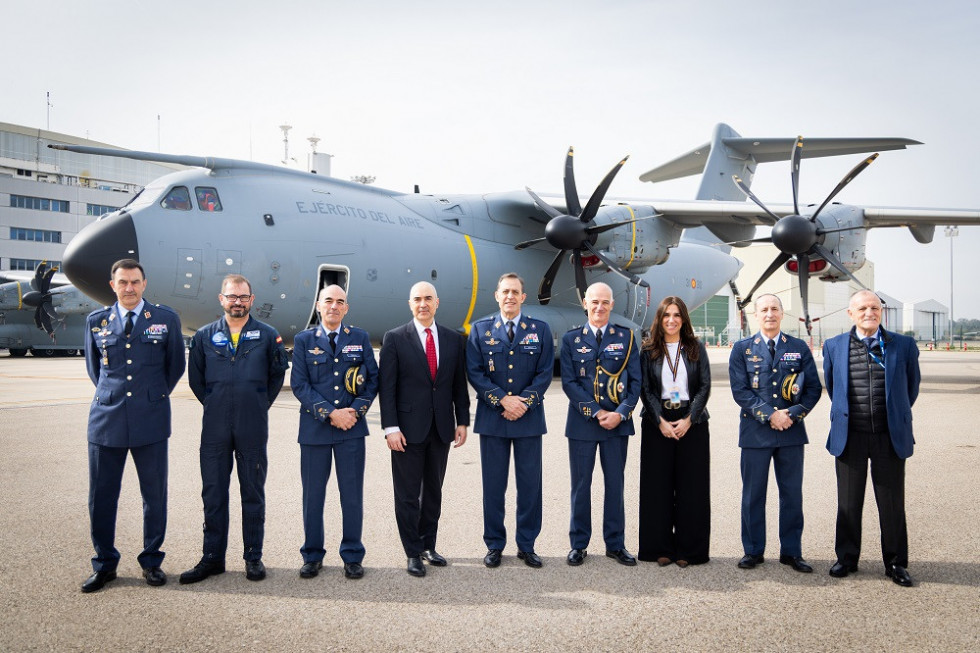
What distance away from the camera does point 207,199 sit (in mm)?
11992

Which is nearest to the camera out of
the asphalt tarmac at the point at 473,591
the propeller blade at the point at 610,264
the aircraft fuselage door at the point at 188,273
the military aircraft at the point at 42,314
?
the asphalt tarmac at the point at 473,591

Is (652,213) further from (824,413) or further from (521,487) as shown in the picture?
(521,487)

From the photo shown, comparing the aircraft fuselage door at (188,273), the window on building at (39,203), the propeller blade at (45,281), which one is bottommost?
the aircraft fuselage door at (188,273)

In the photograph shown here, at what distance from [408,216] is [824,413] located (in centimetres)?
894

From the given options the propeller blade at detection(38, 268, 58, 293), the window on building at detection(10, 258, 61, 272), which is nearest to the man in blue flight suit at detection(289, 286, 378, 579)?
the propeller blade at detection(38, 268, 58, 293)

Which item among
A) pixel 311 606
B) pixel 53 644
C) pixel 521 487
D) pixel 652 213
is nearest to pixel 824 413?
pixel 652 213

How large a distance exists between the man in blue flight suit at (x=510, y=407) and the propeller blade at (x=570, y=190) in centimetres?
947

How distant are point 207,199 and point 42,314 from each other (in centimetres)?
2327

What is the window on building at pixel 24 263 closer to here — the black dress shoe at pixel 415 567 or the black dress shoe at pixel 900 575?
the black dress shoe at pixel 415 567

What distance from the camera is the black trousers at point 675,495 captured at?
15.4 ft

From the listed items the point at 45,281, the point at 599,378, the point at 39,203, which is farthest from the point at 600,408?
the point at 39,203

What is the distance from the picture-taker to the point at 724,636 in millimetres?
3496

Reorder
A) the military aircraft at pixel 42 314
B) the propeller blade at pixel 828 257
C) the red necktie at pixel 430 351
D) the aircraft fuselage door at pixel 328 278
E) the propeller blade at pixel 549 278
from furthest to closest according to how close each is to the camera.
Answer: the military aircraft at pixel 42 314
the propeller blade at pixel 828 257
the propeller blade at pixel 549 278
the aircraft fuselage door at pixel 328 278
the red necktie at pixel 430 351

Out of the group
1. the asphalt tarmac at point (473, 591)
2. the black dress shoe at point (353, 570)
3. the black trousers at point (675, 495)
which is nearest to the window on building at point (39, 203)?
the asphalt tarmac at point (473, 591)
